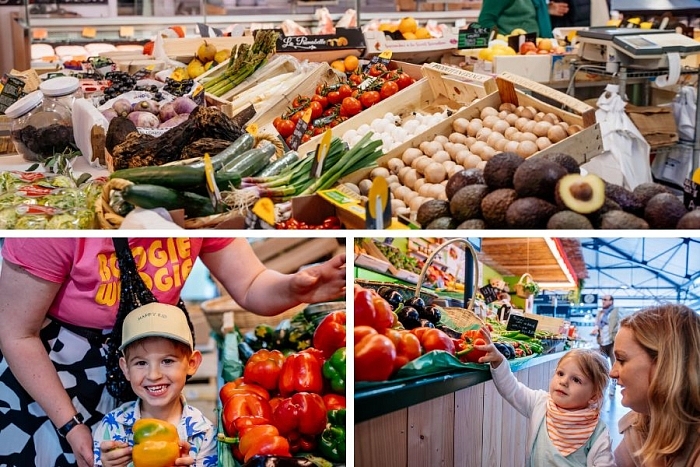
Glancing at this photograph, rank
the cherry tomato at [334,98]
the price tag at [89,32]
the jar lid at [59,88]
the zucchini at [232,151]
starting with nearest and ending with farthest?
the zucchini at [232,151] < the jar lid at [59,88] < the cherry tomato at [334,98] < the price tag at [89,32]

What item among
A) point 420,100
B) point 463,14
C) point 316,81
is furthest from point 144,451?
point 463,14

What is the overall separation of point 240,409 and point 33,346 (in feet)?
1.82

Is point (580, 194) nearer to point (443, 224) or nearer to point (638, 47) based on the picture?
point (443, 224)

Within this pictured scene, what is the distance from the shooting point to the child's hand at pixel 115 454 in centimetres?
208

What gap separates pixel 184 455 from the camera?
82.2 inches

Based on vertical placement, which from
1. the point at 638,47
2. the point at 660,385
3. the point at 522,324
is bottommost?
the point at 660,385

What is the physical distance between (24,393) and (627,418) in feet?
4.88

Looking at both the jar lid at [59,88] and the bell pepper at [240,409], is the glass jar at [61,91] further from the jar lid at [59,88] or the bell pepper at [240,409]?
the bell pepper at [240,409]

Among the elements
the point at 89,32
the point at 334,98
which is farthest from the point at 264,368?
the point at 89,32

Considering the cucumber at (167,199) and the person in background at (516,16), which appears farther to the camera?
the person in background at (516,16)

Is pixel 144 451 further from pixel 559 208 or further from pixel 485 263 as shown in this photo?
pixel 559 208

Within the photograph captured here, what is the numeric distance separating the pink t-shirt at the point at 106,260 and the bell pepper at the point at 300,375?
0.32 m

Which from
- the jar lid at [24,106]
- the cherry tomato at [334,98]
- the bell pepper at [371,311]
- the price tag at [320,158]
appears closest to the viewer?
the bell pepper at [371,311]

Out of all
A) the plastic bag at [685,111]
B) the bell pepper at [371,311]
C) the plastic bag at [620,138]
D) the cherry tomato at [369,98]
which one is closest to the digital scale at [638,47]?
the plastic bag at [620,138]
